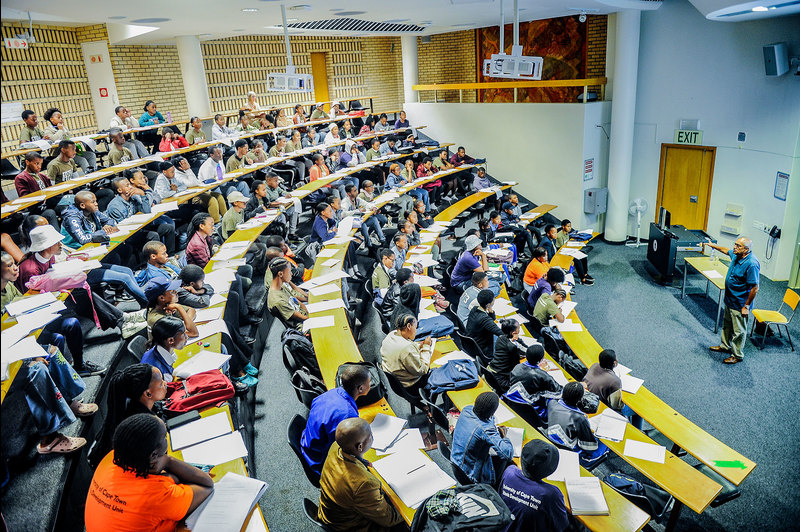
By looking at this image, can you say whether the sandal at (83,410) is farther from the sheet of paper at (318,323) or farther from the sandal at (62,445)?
the sheet of paper at (318,323)

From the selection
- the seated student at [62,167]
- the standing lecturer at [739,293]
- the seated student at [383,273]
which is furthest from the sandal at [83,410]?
the standing lecturer at [739,293]

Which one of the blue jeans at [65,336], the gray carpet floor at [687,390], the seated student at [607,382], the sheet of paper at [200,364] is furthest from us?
the seated student at [607,382]

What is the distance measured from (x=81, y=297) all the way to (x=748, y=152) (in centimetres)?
1040

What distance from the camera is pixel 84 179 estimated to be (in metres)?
7.07

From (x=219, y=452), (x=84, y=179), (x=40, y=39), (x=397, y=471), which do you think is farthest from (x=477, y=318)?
(x=40, y=39)

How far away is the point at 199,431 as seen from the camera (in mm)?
3346

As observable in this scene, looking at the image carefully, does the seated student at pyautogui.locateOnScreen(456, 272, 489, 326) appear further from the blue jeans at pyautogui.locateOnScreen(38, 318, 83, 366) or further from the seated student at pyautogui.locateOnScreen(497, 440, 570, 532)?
the blue jeans at pyautogui.locateOnScreen(38, 318, 83, 366)

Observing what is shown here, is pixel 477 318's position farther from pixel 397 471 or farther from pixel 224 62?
pixel 224 62

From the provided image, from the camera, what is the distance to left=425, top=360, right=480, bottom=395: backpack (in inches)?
173

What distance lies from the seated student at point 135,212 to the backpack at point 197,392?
3447 millimetres

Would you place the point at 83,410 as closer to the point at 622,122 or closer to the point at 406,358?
the point at 406,358

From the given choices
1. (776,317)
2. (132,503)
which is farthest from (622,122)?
(132,503)

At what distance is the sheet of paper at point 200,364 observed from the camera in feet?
12.6

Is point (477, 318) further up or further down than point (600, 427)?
further up
